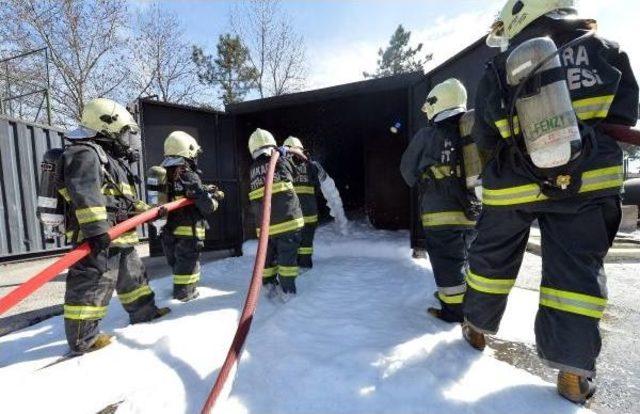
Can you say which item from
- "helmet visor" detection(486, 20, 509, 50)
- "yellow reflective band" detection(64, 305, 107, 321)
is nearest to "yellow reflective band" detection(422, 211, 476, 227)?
"helmet visor" detection(486, 20, 509, 50)

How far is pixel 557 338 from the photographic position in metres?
1.62

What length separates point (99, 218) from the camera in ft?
7.70

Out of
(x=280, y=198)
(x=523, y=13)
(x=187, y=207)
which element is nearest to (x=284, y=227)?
(x=280, y=198)

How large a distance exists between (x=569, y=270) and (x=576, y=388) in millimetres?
567

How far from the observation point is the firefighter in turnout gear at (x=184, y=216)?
3510 mm

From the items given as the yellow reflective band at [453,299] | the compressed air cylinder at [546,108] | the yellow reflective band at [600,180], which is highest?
the compressed air cylinder at [546,108]

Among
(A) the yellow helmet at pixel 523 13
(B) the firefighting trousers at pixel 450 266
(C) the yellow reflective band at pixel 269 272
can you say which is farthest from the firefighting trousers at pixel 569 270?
(C) the yellow reflective band at pixel 269 272

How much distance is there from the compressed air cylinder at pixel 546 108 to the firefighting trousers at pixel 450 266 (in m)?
1.13

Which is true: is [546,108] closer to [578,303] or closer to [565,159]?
[565,159]

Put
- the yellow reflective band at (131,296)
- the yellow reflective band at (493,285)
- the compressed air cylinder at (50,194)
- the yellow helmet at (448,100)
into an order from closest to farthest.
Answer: the yellow reflective band at (493,285) < the compressed air cylinder at (50,194) < the yellow helmet at (448,100) < the yellow reflective band at (131,296)

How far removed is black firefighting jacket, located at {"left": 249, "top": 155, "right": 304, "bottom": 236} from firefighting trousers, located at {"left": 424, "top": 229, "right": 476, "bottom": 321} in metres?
1.39

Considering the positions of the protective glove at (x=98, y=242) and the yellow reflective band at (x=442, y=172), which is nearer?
the protective glove at (x=98, y=242)

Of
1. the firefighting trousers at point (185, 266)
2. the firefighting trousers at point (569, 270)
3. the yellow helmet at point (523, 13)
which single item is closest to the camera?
the firefighting trousers at point (569, 270)

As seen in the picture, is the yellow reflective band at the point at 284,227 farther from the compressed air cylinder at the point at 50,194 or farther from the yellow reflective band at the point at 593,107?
the yellow reflective band at the point at 593,107
